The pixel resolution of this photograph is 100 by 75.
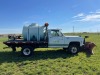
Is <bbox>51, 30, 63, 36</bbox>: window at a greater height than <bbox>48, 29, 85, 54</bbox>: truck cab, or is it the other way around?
<bbox>51, 30, 63, 36</bbox>: window

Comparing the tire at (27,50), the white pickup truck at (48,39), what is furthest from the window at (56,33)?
the tire at (27,50)

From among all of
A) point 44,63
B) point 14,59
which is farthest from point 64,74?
point 14,59

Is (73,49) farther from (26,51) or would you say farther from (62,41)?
(26,51)

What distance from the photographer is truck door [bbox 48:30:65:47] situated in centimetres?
1593

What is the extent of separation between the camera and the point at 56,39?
15992 millimetres

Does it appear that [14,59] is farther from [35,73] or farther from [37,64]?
[35,73]

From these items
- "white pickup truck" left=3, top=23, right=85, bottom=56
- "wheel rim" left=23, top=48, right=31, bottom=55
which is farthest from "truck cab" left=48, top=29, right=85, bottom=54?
"wheel rim" left=23, top=48, right=31, bottom=55

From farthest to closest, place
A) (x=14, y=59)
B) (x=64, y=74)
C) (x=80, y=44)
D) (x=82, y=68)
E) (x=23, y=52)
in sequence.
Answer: (x=80, y=44) < (x=23, y=52) < (x=14, y=59) < (x=82, y=68) < (x=64, y=74)

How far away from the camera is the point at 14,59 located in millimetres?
14258

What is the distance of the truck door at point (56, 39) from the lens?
1593cm

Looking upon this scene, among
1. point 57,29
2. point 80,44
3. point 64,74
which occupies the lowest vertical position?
point 64,74

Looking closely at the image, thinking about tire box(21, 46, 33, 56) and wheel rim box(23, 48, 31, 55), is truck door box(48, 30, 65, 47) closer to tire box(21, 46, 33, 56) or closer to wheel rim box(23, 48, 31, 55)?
tire box(21, 46, 33, 56)

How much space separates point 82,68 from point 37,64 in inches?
119

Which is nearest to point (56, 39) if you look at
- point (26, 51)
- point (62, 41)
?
point (62, 41)
